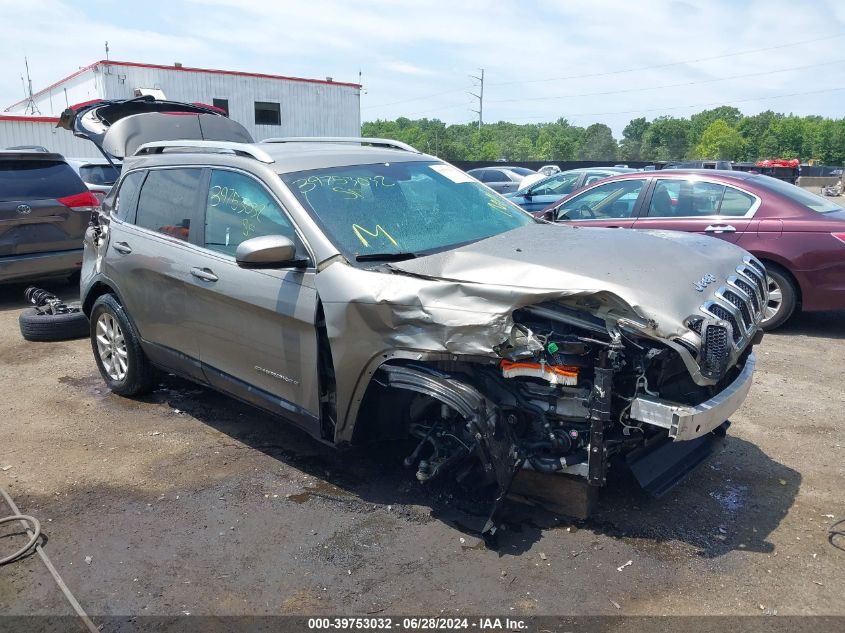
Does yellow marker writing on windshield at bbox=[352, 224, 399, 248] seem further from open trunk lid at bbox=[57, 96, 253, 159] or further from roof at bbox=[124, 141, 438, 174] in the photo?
open trunk lid at bbox=[57, 96, 253, 159]

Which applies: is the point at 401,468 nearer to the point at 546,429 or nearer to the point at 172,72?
the point at 546,429

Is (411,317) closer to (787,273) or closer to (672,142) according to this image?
(787,273)

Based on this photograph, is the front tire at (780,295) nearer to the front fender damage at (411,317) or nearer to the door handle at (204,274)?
the front fender damage at (411,317)

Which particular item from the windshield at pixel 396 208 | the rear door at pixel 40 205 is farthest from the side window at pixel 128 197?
the rear door at pixel 40 205

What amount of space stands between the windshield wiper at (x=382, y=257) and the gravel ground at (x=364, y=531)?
1.33 metres

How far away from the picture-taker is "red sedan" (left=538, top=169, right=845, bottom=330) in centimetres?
681

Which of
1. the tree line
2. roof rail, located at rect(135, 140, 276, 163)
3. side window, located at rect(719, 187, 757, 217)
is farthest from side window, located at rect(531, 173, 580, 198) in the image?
the tree line

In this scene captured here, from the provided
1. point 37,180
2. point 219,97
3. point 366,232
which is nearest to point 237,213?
point 366,232

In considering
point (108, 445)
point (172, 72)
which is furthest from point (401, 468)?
point (172, 72)

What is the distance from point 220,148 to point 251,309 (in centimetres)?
124

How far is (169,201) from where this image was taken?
4.93m

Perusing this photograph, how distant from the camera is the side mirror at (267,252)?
12.0 ft

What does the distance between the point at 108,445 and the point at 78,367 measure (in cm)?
Result: 200

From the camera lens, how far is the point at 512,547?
3465 millimetres
